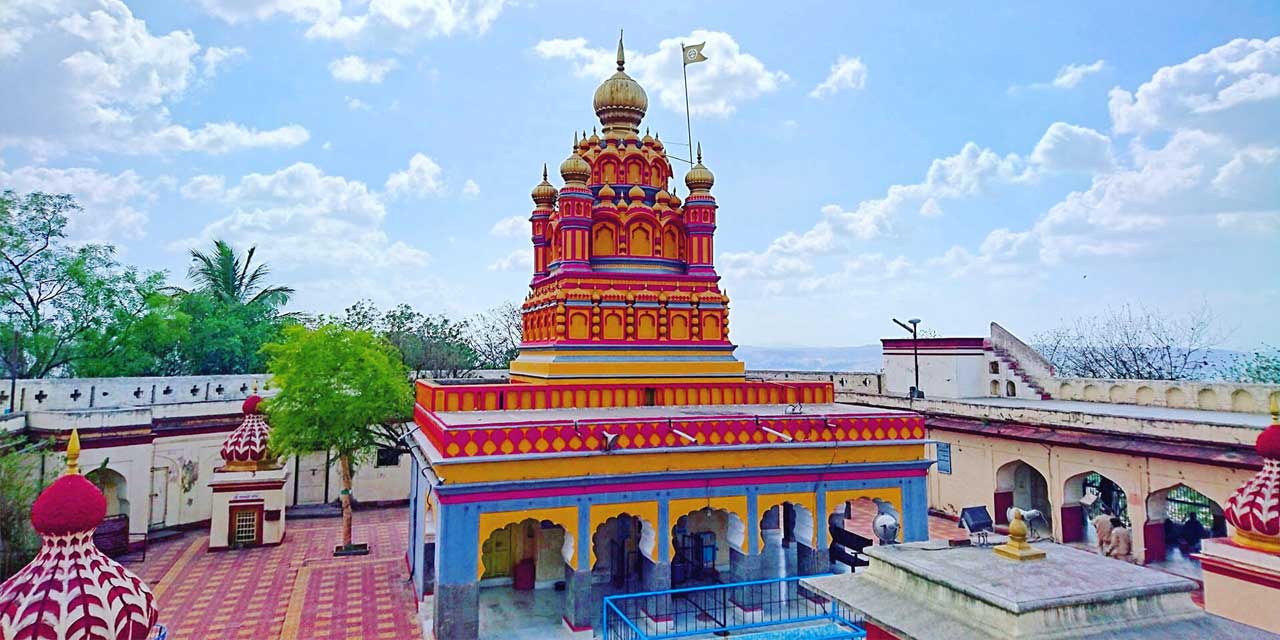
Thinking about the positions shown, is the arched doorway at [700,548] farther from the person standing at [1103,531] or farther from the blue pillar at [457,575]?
the person standing at [1103,531]

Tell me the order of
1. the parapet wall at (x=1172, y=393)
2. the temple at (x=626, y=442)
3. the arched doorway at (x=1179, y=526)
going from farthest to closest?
the parapet wall at (x=1172, y=393) < the arched doorway at (x=1179, y=526) < the temple at (x=626, y=442)

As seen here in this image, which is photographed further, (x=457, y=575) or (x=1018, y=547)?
(x=457, y=575)

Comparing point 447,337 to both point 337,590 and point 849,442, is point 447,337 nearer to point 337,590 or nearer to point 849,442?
point 337,590

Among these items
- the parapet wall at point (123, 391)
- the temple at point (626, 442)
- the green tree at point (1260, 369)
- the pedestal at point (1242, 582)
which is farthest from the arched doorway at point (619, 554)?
the green tree at point (1260, 369)

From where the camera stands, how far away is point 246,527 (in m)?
19.4

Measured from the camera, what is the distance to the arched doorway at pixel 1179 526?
1599 cm

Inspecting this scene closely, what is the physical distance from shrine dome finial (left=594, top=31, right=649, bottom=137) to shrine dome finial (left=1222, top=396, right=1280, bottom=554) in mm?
15055

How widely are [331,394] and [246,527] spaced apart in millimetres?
5124

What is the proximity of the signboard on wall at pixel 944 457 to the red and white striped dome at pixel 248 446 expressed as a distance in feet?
65.8

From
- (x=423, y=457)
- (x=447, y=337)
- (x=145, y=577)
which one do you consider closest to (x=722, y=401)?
(x=423, y=457)

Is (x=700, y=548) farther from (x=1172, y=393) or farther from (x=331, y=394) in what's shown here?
(x=1172, y=393)

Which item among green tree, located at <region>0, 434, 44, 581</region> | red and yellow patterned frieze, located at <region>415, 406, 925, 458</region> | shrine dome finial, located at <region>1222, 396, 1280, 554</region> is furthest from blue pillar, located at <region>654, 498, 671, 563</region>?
green tree, located at <region>0, 434, 44, 581</region>

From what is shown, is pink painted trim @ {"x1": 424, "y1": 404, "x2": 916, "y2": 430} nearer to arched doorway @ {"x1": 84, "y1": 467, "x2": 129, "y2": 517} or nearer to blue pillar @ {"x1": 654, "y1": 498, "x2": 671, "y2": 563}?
blue pillar @ {"x1": 654, "y1": 498, "x2": 671, "y2": 563}

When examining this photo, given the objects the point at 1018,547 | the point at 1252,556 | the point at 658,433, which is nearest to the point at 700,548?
the point at 658,433
